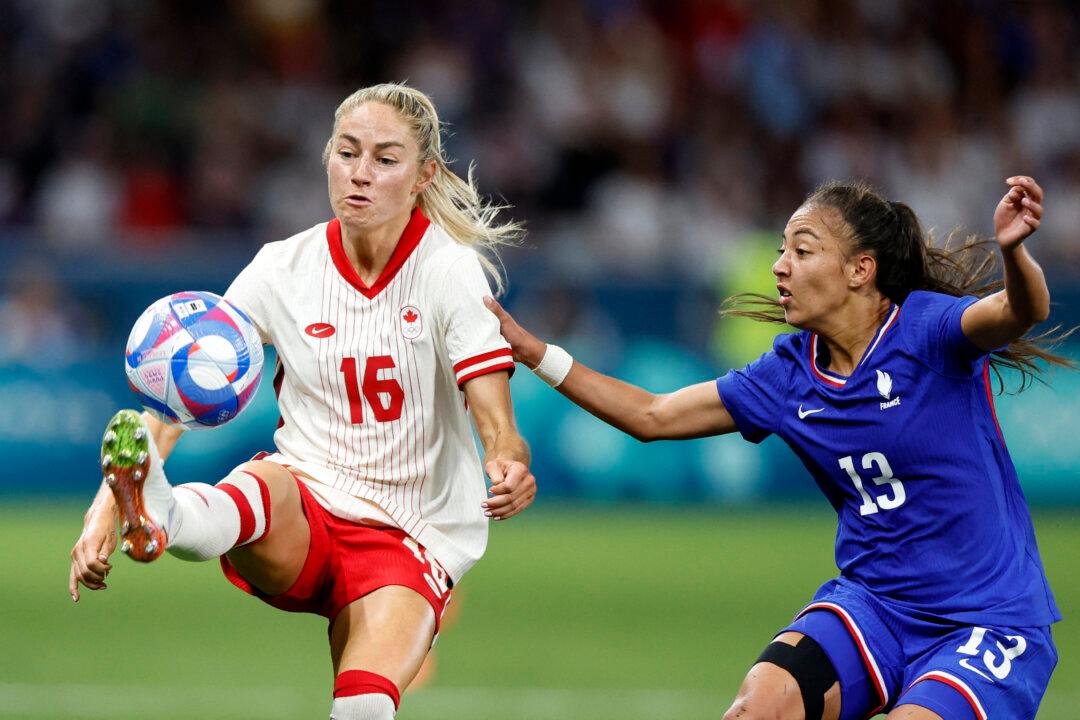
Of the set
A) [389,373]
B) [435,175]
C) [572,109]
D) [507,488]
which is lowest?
[507,488]

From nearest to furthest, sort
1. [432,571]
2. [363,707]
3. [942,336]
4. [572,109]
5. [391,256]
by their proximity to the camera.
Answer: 1. [363,707]
2. [942,336]
3. [432,571]
4. [391,256]
5. [572,109]

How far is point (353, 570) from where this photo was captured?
5.22 meters

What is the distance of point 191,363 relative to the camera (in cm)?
489

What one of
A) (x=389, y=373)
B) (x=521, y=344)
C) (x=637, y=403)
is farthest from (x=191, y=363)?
(x=637, y=403)

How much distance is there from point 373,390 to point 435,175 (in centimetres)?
79

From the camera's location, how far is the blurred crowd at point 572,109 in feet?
→ 48.6

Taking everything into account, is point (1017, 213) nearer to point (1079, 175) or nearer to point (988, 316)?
point (988, 316)

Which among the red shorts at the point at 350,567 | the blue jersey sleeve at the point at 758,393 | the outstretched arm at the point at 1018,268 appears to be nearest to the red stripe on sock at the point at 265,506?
the red shorts at the point at 350,567

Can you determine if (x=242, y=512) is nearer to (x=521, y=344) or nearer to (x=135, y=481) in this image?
(x=135, y=481)

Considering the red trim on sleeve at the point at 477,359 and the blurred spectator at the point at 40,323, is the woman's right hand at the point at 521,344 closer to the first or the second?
the red trim on sleeve at the point at 477,359

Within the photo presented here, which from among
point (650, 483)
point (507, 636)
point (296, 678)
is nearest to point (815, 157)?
point (650, 483)

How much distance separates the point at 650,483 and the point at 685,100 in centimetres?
436

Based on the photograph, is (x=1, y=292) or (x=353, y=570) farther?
(x=1, y=292)

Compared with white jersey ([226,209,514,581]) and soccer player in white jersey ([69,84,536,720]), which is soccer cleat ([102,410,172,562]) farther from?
white jersey ([226,209,514,581])
